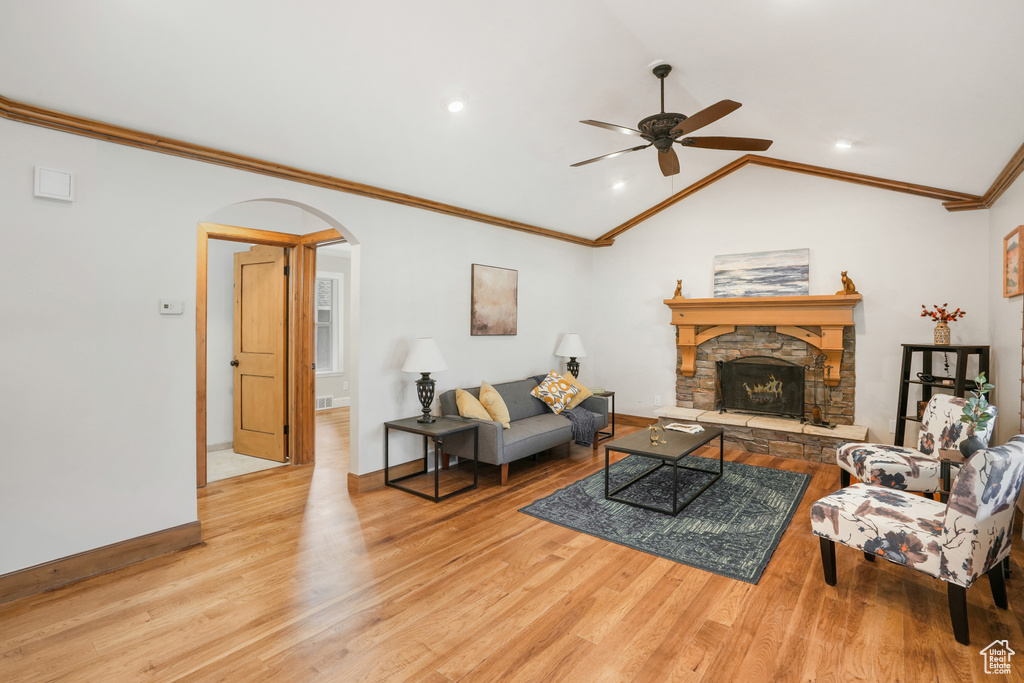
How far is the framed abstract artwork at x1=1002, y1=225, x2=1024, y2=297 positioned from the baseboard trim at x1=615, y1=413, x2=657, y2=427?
11.5 ft

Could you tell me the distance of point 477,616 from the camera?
2307mm

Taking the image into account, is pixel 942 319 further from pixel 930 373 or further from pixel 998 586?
pixel 998 586

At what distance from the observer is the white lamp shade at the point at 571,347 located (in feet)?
19.7

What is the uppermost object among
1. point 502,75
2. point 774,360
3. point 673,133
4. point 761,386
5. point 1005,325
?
point 502,75

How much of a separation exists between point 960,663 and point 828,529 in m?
0.64

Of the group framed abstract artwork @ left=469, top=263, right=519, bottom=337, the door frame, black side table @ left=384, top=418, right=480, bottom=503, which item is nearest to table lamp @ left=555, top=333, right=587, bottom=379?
framed abstract artwork @ left=469, top=263, right=519, bottom=337

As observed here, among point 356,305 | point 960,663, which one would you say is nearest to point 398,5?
point 356,305

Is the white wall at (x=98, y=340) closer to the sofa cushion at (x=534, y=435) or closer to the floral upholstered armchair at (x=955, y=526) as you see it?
the sofa cushion at (x=534, y=435)

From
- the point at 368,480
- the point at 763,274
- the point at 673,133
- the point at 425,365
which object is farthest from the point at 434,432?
the point at 763,274

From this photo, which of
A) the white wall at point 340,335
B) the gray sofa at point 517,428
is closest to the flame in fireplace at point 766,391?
the gray sofa at point 517,428

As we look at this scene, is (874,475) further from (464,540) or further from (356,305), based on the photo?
(356,305)

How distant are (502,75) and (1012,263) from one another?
376 centimetres

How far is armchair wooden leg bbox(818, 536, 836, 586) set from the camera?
8.38ft

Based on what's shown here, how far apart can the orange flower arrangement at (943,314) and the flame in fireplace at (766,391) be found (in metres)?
1.46
